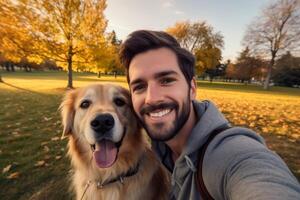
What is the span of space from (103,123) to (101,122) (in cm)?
2

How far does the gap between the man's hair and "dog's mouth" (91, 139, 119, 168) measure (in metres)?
0.99

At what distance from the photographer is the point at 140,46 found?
7.17ft

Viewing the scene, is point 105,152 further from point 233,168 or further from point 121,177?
point 233,168

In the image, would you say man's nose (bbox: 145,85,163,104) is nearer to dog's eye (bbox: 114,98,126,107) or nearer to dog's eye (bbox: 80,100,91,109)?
dog's eye (bbox: 114,98,126,107)

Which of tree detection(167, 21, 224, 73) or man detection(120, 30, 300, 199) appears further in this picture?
tree detection(167, 21, 224, 73)

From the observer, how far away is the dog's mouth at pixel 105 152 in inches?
102

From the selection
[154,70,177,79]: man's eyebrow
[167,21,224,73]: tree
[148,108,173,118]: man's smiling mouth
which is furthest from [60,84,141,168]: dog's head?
[167,21,224,73]: tree

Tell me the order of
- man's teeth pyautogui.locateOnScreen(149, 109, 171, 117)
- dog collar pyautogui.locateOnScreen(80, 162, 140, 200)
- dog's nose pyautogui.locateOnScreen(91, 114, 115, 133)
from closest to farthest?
man's teeth pyautogui.locateOnScreen(149, 109, 171, 117) < dog's nose pyautogui.locateOnScreen(91, 114, 115, 133) < dog collar pyautogui.locateOnScreen(80, 162, 140, 200)

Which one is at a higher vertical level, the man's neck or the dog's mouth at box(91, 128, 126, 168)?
the man's neck

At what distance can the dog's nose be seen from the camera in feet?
8.16

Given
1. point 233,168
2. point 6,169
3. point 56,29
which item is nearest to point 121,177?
point 233,168

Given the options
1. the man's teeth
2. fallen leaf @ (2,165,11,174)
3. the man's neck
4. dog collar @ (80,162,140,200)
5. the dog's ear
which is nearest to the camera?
the man's teeth

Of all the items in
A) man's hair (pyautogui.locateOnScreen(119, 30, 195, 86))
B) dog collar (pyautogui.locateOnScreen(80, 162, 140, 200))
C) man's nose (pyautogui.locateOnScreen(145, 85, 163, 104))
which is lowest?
dog collar (pyautogui.locateOnScreen(80, 162, 140, 200))

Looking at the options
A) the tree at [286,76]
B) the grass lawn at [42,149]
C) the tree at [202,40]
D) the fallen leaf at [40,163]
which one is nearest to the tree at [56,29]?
the grass lawn at [42,149]
